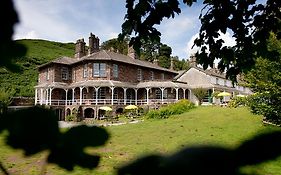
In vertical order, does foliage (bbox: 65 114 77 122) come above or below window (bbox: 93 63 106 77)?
below

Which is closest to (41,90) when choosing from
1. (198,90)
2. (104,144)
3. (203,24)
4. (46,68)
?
(46,68)

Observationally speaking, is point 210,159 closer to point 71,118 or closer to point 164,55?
point 71,118

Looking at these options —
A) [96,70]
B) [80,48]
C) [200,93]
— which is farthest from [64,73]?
[200,93]

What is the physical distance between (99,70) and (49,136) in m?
38.1

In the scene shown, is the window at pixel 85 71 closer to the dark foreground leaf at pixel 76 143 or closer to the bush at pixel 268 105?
the bush at pixel 268 105

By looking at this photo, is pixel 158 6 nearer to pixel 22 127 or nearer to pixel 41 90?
pixel 22 127

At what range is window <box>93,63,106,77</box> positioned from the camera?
3841cm

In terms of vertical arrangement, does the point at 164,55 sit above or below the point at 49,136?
above

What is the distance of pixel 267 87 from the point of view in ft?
55.6

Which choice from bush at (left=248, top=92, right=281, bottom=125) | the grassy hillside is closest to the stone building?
the grassy hillside

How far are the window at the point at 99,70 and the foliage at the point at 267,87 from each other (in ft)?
73.6

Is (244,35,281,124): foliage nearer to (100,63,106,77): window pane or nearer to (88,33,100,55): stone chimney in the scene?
(100,63,106,77): window pane

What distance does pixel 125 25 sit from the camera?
14.2 ft

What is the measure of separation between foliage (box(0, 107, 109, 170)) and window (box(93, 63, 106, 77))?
38007 millimetres
